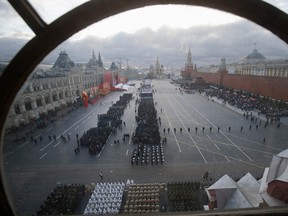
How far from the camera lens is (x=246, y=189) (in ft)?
29.5

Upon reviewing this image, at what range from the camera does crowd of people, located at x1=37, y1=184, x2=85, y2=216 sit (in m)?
10.5

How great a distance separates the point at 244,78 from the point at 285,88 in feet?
45.5

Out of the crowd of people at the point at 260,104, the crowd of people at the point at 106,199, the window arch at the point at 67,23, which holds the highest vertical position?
the window arch at the point at 67,23

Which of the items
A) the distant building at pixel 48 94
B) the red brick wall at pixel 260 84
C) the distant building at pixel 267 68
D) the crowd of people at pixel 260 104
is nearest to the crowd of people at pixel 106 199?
the distant building at pixel 48 94

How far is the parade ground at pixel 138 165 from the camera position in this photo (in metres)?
13.5

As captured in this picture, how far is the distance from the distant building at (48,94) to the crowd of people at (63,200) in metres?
13.1

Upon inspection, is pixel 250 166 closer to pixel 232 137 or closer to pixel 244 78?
pixel 232 137

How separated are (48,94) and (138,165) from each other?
23319mm

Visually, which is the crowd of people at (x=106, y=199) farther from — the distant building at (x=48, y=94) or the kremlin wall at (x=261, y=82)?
the kremlin wall at (x=261, y=82)

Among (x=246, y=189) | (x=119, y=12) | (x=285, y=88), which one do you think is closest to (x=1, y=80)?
(x=119, y=12)

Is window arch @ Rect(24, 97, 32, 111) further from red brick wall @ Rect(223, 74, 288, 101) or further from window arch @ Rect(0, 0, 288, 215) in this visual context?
red brick wall @ Rect(223, 74, 288, 101)

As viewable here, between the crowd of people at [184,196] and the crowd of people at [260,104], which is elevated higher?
the crowd of people at [260,104]

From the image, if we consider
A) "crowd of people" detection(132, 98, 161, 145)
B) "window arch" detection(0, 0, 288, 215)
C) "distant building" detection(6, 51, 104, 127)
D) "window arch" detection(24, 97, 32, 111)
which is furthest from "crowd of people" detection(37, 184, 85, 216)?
"window arch" detection(24, 97, 32, 111)

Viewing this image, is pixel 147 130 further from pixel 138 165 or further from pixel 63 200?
pixel 63 200
